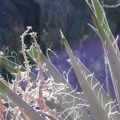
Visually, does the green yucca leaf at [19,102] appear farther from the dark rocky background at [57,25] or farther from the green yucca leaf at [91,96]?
the dark rocky background at [57,25]

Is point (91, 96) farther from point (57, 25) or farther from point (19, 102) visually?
point (57, 25)

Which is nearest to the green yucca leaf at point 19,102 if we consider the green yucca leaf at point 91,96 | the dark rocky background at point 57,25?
the green yucca leaf at point 91,96

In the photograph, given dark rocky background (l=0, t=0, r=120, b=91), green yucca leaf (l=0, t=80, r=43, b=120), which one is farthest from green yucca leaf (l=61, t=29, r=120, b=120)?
dark rocky background (l=0, t=0, r=120, b=91)

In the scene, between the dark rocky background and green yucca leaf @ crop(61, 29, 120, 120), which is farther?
the dark rocky background

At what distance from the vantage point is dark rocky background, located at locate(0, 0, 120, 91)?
2842mm

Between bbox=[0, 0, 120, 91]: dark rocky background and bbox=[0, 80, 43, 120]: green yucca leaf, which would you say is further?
bbox=[0, 0, 120, 91]: dark rocky background

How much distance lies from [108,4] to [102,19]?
1871mm

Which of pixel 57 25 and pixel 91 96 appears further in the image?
pixel 57 25

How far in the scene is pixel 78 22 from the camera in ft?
9.51

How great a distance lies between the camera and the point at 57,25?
115 inches

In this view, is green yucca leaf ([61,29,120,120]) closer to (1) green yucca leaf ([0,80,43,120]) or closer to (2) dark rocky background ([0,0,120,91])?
(1) green yucca leaf ([0,80,43,120])

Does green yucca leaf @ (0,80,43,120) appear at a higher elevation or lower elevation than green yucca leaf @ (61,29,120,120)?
higher

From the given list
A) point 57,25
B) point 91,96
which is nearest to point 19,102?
point 91,96

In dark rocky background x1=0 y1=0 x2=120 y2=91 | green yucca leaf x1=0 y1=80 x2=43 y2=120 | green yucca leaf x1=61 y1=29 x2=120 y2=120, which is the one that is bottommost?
dark rocky background x1=0 y1=0 x2=120 y2=91
